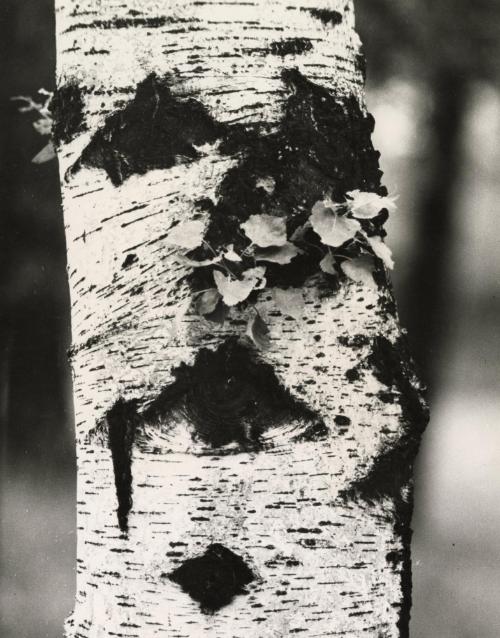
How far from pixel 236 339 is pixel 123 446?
0.19m

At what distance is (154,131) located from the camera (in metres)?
1.05

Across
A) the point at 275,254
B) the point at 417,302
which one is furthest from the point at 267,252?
the point at 417,302

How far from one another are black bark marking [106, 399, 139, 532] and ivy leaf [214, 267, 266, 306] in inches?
7.2

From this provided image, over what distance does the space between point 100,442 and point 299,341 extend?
281 millimetres

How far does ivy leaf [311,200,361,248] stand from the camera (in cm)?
100

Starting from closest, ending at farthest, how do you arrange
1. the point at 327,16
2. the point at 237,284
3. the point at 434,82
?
the point at 237,284 < the point at 327,16 < the point at 434,82

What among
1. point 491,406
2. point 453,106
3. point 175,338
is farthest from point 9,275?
point 175,338

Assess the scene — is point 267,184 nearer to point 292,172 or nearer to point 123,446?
point 292,172

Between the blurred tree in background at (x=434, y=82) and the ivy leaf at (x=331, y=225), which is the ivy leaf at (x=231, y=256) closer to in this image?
the ivy leaf at (x=331, y=225)

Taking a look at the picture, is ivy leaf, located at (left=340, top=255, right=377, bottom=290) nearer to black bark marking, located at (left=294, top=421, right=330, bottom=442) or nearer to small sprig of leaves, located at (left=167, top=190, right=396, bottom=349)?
small sprig of leaves, located at (left=167, top=190, right=396, bottom=349)

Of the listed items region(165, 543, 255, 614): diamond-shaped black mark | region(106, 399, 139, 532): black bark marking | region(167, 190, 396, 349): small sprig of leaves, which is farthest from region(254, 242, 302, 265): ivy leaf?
region(165, 543, 255, 614): diamond-shaped black mark

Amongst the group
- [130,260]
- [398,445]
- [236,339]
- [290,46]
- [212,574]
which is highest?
[290,46]

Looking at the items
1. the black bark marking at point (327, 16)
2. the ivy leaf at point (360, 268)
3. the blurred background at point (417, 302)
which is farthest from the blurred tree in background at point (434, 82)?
the ivy leaf at point (360, 268)

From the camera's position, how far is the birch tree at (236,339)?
1.01m
